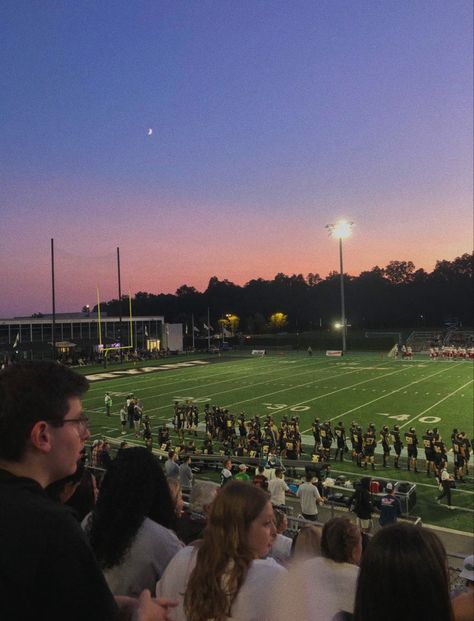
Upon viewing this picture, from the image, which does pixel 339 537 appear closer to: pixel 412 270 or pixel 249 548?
pixel 249 548

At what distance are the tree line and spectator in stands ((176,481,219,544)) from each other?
96.7 meters

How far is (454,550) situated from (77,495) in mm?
7966

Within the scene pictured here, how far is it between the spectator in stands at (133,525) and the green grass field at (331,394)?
369 inches

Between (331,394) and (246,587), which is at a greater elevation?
(246,587)

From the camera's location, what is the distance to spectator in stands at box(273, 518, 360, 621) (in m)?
1.85

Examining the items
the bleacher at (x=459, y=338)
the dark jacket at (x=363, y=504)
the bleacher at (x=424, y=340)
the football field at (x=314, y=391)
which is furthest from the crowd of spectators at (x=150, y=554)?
the bleacher at (x=459, y=338)

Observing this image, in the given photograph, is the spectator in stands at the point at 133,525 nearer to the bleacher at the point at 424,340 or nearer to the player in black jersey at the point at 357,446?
the player in black jersey at the point at 357,446

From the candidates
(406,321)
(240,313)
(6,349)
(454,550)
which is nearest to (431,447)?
(454,550)

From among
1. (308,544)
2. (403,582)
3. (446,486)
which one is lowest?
(446,486)

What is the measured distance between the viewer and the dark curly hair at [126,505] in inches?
99.0

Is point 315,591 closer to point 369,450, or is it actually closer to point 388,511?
point 388,511

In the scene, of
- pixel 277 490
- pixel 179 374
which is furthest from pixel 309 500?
pixel 179 374

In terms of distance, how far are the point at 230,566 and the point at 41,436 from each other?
3.10 feet

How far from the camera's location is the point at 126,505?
2646mm
